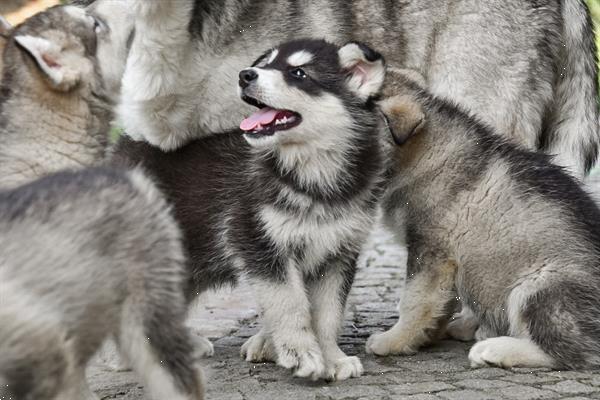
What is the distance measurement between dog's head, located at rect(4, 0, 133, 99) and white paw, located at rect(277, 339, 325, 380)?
1807 millimetres

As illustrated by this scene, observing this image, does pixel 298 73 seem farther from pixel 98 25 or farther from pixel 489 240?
pixel 489 240

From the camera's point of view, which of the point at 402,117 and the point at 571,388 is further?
the point at 402,117

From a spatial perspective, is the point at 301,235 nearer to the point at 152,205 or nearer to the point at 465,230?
the point at 465,230

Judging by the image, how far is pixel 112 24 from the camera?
Answer: 644cm

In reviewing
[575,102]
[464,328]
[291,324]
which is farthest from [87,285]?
[575,102]

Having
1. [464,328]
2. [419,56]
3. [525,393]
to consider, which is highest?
[419,56]

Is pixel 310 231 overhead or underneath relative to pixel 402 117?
underneath

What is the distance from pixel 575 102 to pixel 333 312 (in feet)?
8.86

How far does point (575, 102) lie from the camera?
24.6 feet

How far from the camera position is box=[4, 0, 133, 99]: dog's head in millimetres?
5848

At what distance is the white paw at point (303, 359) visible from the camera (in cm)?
557

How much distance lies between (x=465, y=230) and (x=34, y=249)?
301 cm

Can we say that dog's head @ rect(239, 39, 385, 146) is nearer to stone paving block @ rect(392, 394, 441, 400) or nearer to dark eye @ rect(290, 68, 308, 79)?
dark eye @ rect(290, 68, 308, 79)

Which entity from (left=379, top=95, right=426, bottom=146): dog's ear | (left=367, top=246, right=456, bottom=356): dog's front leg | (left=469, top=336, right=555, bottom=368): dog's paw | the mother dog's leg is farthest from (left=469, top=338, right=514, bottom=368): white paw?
the mother dog's leg
